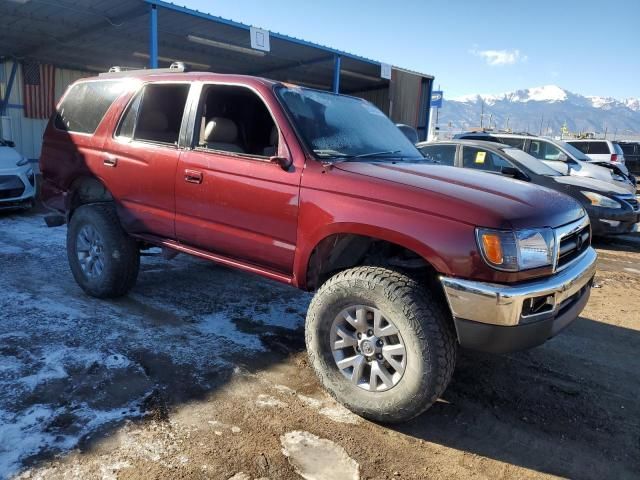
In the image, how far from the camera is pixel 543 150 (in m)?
10.7

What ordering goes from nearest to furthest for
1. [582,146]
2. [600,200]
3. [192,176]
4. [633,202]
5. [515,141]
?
[192,176]
[600,200]
[633,202]
[515,141]
[582,146]

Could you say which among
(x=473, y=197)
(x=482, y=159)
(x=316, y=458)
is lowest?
(x=316, y=458)

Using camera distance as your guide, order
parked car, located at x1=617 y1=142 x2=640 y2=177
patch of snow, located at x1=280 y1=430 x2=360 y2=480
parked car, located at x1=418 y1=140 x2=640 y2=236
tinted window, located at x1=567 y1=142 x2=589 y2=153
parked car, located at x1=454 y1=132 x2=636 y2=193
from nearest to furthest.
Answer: patch of snow, located at x1=280 y1=430 x2=360 y2=480 < parked car, located at x1=418 y1=140 x2=640 y2=236 < parked car, located at x1=454 y1=132 x2=636 y2=193 < tinted window, located at x1=567 y1=142 x2=589 y2=153 < parked car, located at x1=617 y1=142 x2=640 y2=177

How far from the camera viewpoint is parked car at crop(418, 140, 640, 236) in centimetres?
780

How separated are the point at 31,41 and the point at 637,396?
15.3m

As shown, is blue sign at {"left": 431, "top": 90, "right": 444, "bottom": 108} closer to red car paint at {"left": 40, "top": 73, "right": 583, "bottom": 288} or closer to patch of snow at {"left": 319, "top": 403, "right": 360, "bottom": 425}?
red car paint at {"left": 40, "top": 73, "right": 583, "bottom": 288}

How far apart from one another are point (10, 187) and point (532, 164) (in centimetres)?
856

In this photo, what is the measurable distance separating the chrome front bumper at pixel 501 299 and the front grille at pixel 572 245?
21 centimetres

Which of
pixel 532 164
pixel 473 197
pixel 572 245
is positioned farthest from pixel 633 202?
pixel 473 197

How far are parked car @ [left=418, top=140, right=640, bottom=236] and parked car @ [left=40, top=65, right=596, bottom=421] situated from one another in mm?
4248

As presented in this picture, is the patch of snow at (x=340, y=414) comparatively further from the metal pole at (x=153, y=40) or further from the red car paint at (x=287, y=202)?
the metal pole at (x=153, y=40)

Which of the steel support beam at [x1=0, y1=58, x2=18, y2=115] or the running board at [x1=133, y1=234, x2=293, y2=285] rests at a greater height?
the steel support beam at [x1=0, y1=58, x2=18, y2=115]

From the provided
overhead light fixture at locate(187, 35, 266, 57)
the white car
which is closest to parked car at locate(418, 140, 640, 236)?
the white car

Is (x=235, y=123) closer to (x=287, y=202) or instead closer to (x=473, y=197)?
(x=287, y=202)
